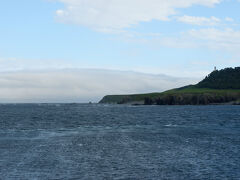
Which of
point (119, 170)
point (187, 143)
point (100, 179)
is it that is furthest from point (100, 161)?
point (187, 143)

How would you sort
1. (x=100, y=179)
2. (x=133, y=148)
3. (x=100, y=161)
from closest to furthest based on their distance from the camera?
(x=100, y=179) < (x=100, y=161) < (x=133, y=148)

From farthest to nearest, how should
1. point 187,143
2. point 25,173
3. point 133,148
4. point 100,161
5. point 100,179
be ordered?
point 187,143
point 133,148
point 100,161
point 25,173
point 100,179

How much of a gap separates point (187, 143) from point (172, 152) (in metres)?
11.8

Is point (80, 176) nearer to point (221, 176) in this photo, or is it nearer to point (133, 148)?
point (221, 176)

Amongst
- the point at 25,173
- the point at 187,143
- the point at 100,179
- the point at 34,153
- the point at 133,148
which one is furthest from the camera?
the point at 187,143

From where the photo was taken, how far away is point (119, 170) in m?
47.0

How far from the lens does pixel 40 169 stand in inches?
1884

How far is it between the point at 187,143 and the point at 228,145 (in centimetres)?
726

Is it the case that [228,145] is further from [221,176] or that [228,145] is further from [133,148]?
[221,176]

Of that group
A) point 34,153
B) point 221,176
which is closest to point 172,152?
point 221,176

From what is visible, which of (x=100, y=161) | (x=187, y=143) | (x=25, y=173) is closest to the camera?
(x=25, y=173)

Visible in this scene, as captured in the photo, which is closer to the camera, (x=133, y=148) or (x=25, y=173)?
(x=25, y=173)

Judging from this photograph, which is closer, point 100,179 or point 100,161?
point 100,179

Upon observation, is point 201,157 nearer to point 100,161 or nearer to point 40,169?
point 100,161
